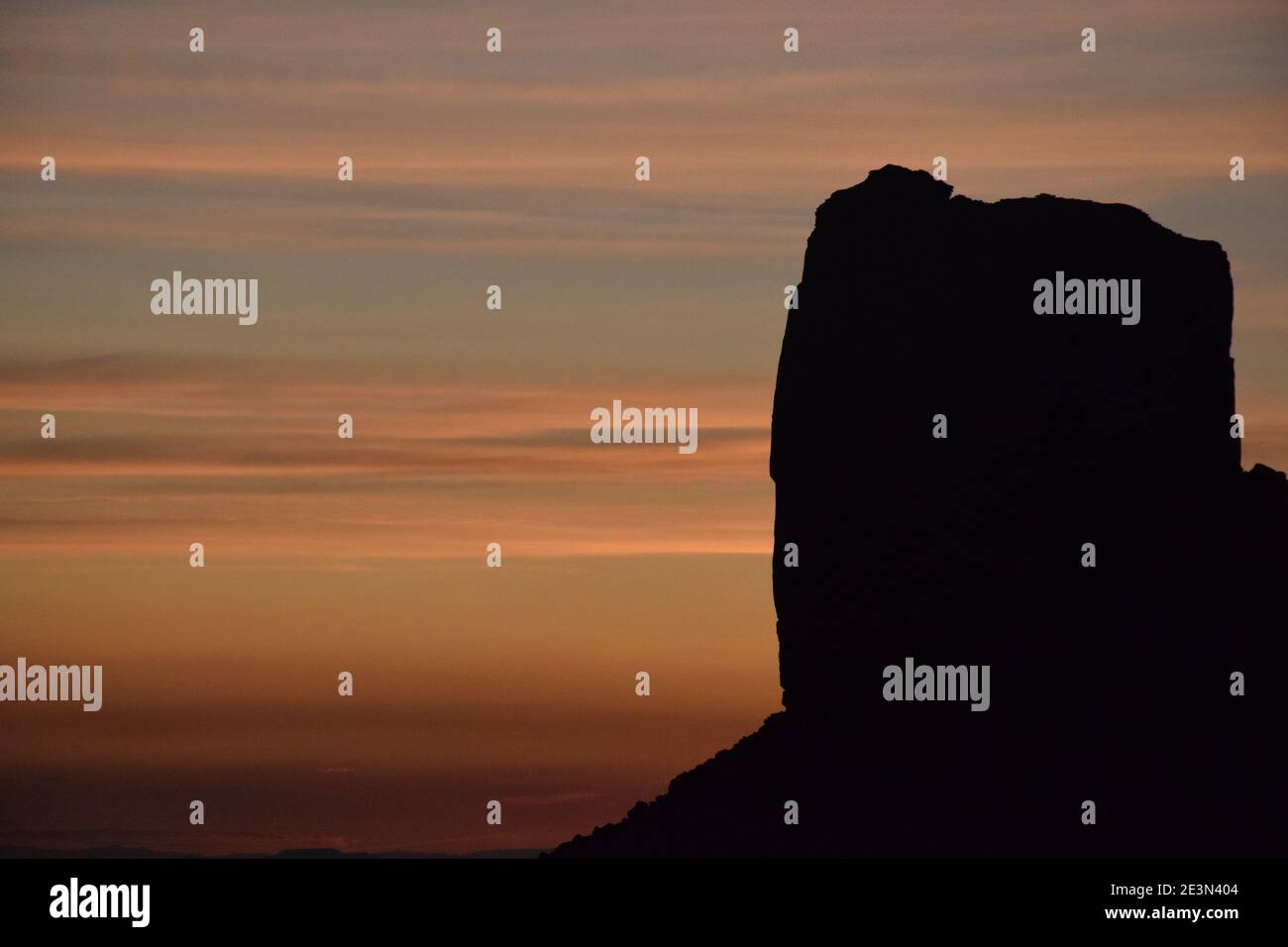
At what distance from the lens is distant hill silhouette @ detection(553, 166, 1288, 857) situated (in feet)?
310

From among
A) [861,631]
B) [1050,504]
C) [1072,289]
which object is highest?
[1072,289]

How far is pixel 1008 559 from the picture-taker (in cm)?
10125

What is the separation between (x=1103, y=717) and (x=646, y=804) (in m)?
24.0

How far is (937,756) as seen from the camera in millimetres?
97375

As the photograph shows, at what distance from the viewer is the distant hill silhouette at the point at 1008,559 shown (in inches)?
3723
